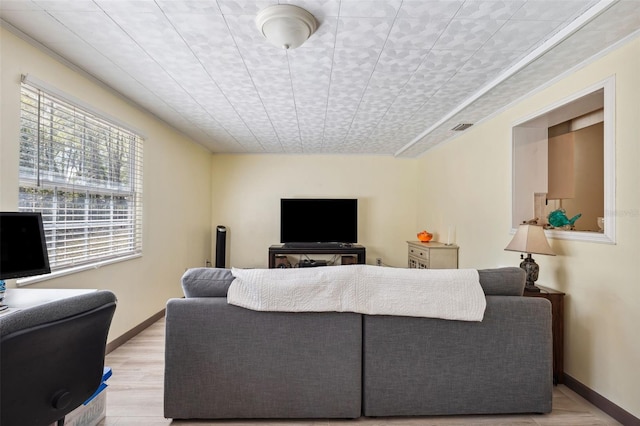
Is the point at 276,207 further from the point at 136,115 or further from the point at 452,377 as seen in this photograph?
the point at 452,377

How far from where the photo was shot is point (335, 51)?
212 centimetres

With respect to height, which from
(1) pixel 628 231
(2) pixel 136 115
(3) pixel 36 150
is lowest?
(1) pixel 628 231

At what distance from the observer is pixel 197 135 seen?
438cm

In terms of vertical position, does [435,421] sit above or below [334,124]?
below

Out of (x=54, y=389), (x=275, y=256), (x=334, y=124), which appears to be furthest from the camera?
(x=275, y=256)

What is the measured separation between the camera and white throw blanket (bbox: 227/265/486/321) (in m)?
1.75

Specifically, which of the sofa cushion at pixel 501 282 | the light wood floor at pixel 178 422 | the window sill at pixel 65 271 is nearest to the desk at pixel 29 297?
the window sill at pixel 65 271

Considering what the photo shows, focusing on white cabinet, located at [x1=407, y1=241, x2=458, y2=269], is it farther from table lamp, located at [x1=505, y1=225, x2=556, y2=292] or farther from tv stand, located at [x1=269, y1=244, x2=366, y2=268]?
table lamp, located at [x1=505, y1=225, x2=556, y2=292]

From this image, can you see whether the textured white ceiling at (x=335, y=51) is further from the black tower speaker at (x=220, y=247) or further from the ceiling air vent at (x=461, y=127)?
the black tower speaker at (x=220, y=247)

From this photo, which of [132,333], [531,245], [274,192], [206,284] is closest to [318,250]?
[274,192]

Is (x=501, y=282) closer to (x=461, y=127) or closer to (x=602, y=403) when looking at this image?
(x=602, y=403)

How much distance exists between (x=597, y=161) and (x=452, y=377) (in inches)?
116

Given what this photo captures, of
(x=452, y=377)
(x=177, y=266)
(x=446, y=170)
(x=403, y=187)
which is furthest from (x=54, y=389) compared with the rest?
(x=403, y=187)

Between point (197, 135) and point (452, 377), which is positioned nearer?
point (452, 377)
